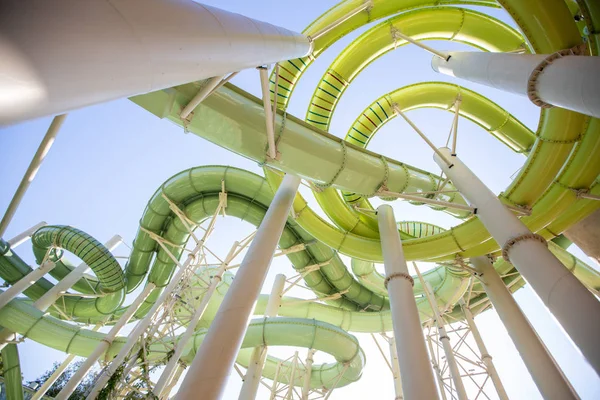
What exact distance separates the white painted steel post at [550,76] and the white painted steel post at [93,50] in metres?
3.16

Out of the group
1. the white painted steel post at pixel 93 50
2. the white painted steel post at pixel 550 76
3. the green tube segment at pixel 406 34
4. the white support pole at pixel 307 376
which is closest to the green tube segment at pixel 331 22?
the green tube segment at pixel 406 34

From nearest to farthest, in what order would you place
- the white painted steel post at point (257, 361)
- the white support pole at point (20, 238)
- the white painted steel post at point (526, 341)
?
the white painted steel post at point (526, 341) < the white painted steel post at point (257, 361) < the white support pole at point (20, 238)

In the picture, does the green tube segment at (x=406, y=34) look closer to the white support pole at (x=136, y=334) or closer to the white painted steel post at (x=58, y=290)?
the white support pole at (x=136, y=334)

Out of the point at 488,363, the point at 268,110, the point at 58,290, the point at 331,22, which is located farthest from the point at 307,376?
the point at 331,22

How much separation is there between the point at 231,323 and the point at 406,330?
2.80 m

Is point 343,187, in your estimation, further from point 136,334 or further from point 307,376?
point 307,376

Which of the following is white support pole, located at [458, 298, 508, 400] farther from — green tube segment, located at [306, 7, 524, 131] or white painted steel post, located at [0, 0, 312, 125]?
white painted steel post, located at [0, 0, 312, 125]

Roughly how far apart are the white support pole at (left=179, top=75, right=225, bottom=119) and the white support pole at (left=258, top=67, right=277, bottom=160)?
0.61 m

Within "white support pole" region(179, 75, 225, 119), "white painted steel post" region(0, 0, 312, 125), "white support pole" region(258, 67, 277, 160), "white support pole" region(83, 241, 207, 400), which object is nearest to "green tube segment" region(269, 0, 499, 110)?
"white support pole" region(258, 67, 277, 160)

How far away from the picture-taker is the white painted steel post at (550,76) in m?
2.80

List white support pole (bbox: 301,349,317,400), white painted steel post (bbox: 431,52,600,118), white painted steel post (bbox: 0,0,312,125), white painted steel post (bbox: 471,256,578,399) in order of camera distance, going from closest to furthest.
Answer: white painted steel post (bbox: 0,0,312,125), white painted steel post (bbox: 431,52,600,118), white painted steel post (bbox: 471,256,578,399), white support pole (bbox: 301,349,317,400)

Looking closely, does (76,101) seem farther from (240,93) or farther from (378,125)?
(378,125)

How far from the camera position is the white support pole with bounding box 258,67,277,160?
179 inches

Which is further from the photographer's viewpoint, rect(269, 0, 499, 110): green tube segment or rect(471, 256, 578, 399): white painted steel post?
rect(269, 0, 499, 110): green tube segment
